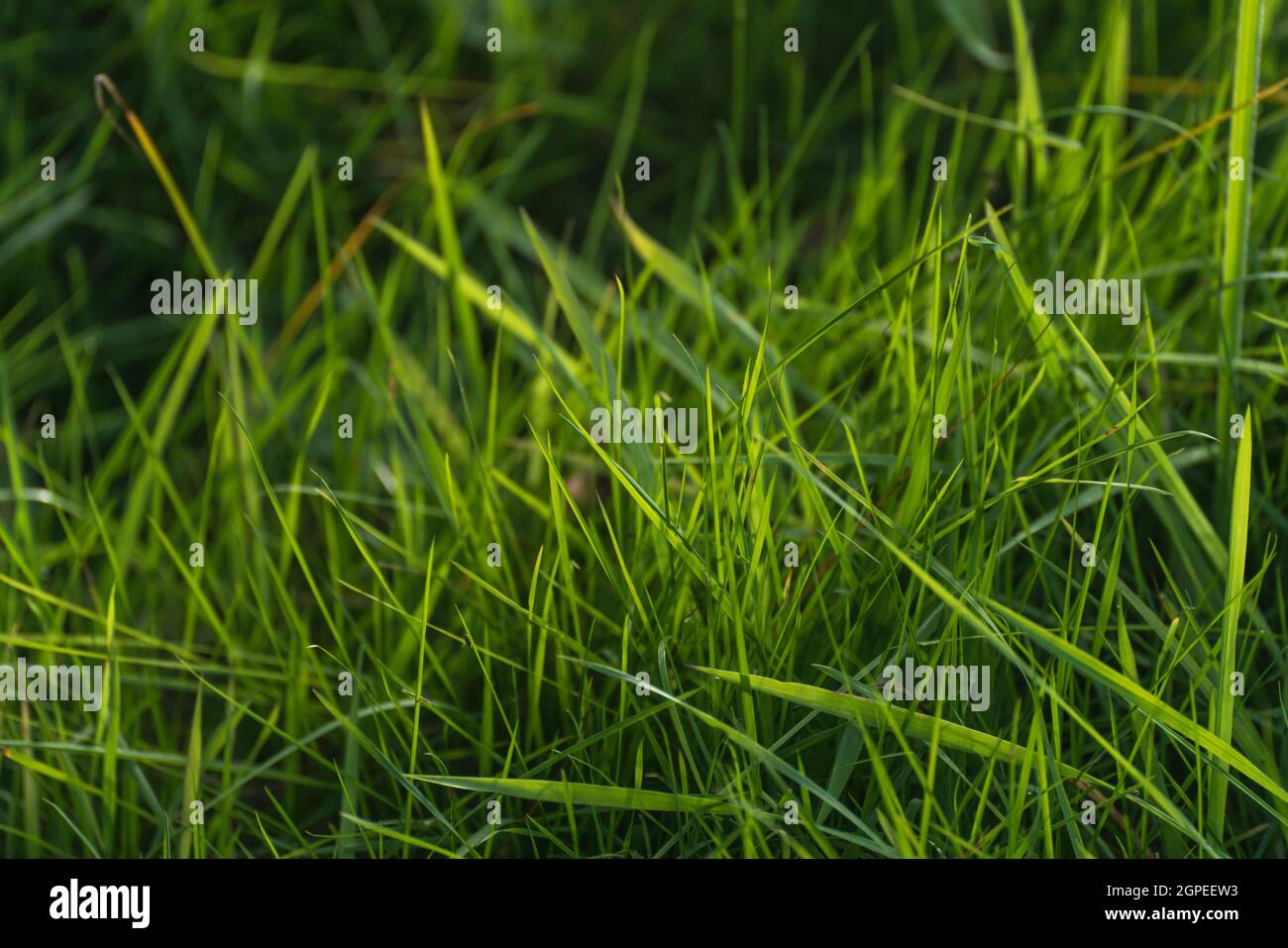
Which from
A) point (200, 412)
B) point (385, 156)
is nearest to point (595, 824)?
point (200, 412)

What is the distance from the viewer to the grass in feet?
3.33

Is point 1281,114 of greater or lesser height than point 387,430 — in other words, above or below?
above

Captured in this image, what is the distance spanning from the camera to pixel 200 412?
1.60 meters

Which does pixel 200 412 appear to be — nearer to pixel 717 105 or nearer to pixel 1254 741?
pixel 717 105

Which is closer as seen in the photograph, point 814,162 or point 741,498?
point 741,498

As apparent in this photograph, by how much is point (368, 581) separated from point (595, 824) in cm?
43

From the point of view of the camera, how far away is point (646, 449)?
1.08 meters

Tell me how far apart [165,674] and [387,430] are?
380mm

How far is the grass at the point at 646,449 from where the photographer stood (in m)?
1.01
